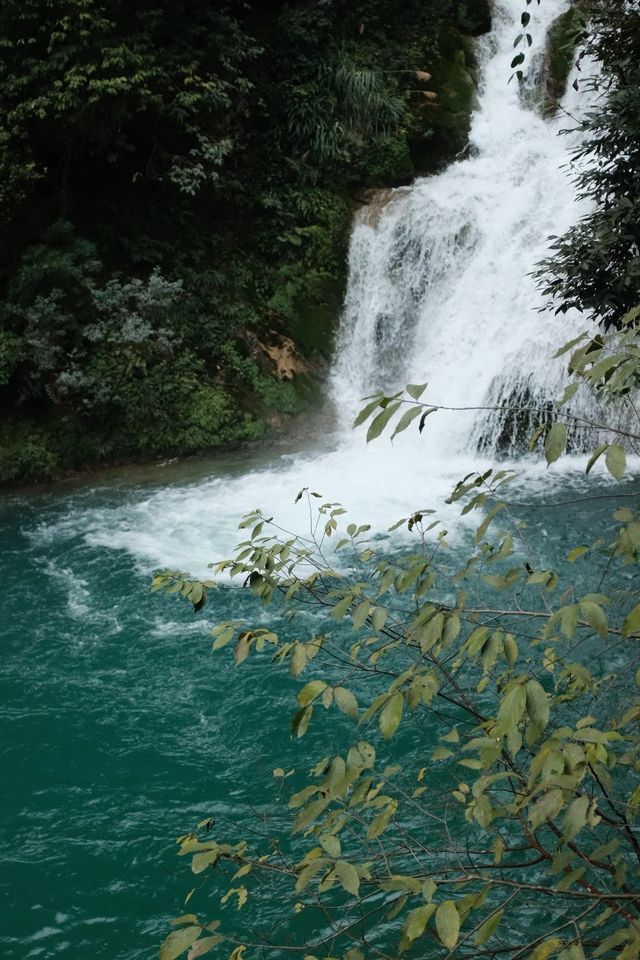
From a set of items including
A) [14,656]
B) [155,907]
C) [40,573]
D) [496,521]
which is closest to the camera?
[155,907]

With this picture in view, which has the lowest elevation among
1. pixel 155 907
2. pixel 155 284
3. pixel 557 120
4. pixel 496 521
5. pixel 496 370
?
pixel 155 907

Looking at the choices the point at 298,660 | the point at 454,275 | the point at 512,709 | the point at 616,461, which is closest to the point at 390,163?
the point at 454,275

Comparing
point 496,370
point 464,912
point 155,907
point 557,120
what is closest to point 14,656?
point 155,907

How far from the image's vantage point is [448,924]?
171 cm

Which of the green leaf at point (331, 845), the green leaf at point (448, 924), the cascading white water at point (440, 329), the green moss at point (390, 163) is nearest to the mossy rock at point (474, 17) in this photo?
the cascading white water at point (440, 329)

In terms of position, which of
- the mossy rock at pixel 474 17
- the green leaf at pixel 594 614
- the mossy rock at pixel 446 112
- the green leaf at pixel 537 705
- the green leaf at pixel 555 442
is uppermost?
the mossy rock at pixel 474 17

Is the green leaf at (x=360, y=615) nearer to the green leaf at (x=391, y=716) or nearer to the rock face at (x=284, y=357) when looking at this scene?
the green leaf at (x=391, y=716)

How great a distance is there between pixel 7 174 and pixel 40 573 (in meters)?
4.87

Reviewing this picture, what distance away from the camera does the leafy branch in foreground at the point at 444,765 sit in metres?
1.86

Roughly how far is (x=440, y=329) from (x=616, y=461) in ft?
35.6

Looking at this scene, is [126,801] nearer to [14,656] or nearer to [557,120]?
[14,656]

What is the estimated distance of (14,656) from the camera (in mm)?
6781

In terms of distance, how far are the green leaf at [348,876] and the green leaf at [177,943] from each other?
35 centimetres

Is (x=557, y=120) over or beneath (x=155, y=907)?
over
